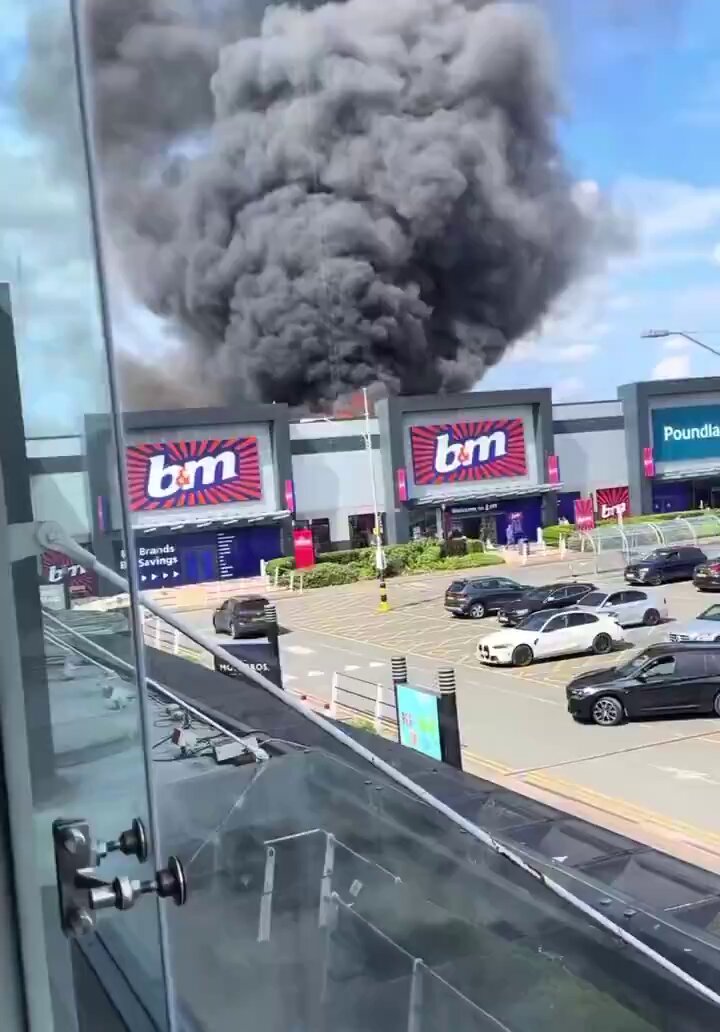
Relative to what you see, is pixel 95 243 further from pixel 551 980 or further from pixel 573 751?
pixel 573 751

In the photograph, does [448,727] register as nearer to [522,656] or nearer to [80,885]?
[522,656]

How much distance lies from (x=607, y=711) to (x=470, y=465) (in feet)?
31.9

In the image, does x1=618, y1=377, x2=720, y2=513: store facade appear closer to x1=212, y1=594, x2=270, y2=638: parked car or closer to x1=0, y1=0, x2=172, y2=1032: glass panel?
x1=212, y1=594, x2=270, y2=638: parked car

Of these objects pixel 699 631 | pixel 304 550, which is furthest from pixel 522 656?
pixel 304 550

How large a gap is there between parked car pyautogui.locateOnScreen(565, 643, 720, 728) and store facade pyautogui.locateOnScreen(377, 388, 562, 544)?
29.6ft

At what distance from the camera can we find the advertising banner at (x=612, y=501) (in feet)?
49.4

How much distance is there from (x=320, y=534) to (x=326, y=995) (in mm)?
12562

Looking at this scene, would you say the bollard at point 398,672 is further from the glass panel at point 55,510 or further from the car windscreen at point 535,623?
the glass panel at point 55,510

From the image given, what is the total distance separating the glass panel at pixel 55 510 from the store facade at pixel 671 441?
15.0 meters

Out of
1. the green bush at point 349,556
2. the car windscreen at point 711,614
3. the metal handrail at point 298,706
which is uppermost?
the metal handrail at point 298,706

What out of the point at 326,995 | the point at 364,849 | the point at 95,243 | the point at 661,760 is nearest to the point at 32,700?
the point at 95,243

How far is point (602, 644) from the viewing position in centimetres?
639

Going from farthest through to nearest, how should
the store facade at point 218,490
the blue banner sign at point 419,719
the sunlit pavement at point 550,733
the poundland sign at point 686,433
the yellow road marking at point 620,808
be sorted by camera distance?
the poundland sign at point 686,433 → the store facade at point 218,490 → the blue banner sign at point 419,719 → the sunlit pavement at point 550,733 → the yellow road marking at point 620,808

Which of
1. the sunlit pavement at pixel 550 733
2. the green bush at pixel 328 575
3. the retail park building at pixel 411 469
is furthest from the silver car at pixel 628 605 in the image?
the retail park building at pixel 411 469
